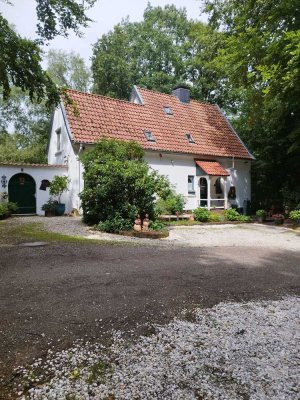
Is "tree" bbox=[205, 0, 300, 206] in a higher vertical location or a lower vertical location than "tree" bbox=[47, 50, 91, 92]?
lower

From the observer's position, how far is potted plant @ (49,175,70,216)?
54.7 feet

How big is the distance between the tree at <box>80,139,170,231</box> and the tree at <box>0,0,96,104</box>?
5.04 meters

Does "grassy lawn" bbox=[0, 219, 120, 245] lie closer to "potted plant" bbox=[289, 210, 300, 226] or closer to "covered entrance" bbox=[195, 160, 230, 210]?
"potted plant" bbox=[289, 210, 300, 226]

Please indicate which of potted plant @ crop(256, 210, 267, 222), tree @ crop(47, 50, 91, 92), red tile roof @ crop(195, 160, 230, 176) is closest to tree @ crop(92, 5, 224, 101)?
tree @ crop(47, 50, 91, 92)

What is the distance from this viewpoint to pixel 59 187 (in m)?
16.7

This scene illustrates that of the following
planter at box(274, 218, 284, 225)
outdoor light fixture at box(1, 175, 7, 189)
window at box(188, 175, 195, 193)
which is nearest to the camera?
planter at box(274, 218, 284, 225)

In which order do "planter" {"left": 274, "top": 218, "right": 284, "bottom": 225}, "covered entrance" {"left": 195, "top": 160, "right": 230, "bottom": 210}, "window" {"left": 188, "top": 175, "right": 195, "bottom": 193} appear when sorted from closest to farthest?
"planter" {"left": 274, "top": 218, "right": 284, "bottom": 225}, "covered entrance" {"left": 195, "top": 160, "right": 230, "bottom": 210}, "window" {"left": 188, "top": 175, "right": 195, "bottom": 193}

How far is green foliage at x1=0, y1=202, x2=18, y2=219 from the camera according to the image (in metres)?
15.0

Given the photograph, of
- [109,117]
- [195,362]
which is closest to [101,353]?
[195,362]

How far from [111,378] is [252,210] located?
22285 millimetres

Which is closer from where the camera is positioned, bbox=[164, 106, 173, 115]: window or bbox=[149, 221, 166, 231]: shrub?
bbox=[149, 221, 166, 231]: shrub

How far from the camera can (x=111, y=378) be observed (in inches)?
103

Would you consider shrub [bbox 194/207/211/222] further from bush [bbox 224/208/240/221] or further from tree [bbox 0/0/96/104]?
tree [bbox 0/0/96/104]

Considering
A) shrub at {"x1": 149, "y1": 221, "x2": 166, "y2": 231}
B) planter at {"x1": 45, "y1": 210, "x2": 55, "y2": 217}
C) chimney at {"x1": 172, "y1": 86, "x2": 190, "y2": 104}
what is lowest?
shrub at {"x1": 149, "y1": 221, "x2": 166, "y2": 231}
